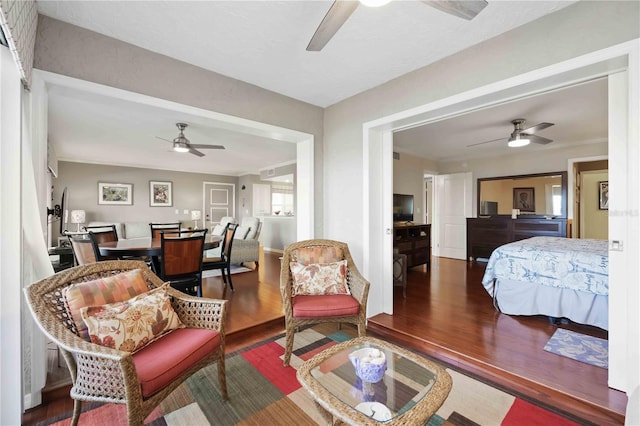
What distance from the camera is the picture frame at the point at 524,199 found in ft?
17.4

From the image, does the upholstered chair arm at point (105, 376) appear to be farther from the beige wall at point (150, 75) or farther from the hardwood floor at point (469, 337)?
the beige wall at point (150, 75)

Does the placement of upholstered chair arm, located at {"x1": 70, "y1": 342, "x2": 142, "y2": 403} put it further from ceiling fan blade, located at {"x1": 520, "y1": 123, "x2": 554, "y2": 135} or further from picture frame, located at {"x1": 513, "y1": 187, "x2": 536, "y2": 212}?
picture frame, located at {"x1": 513, "y1": 187, "x2": 536, "y2": 212}

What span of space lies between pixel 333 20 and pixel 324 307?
1.84 metres

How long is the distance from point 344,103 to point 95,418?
128 inches

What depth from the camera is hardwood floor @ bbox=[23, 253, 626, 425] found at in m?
1.64

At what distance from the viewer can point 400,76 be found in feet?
8.30

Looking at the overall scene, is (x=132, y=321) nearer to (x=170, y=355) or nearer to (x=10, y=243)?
(x=170, y=355)

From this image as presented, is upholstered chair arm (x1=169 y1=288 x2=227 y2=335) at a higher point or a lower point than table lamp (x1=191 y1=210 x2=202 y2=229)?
lower

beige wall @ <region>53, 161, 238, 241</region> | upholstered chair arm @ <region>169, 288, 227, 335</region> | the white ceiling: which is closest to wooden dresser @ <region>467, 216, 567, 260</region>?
the white ceiling

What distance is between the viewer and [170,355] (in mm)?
1362

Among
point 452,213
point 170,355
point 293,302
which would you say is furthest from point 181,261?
point 452,213

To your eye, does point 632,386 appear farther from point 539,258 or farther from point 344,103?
point 344,103

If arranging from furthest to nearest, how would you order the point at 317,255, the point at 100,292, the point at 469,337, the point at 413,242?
the point at 413,242, the point at 317,255, the point at 469,337, the point at 100,292

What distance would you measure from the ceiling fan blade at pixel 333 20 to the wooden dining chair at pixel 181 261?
2.29 metres
